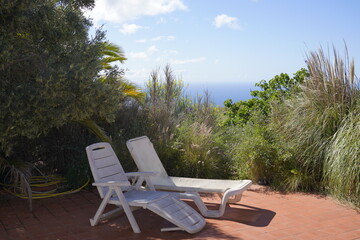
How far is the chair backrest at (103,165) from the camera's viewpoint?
199 inches

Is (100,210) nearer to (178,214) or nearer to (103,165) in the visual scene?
(103,165)

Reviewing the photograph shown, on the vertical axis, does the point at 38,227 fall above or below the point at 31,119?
below

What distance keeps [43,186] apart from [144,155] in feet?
6.77

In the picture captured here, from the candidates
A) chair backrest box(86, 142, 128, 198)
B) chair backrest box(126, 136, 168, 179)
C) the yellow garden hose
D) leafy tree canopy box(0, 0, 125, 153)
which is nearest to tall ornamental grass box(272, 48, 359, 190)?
chair backrest box(126, 136, 168, 179)

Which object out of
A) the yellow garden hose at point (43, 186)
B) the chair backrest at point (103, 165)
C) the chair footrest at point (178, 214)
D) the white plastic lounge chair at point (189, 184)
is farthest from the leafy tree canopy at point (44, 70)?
the chair footrest at point (178, 214)

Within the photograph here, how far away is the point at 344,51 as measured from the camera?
275 inches

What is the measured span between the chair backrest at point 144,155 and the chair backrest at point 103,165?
0.39 m

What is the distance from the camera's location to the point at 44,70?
192 inches

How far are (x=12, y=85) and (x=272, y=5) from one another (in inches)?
248

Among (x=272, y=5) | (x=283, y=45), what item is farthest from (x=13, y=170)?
(x=283, y=45)

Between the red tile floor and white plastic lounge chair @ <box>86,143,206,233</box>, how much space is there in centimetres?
14

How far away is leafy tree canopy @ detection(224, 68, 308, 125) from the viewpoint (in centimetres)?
962

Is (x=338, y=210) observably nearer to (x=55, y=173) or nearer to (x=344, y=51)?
(x=344, y=51)

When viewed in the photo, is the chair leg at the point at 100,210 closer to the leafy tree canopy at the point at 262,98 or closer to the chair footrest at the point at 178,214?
the chair footrest at the point at 178,214
